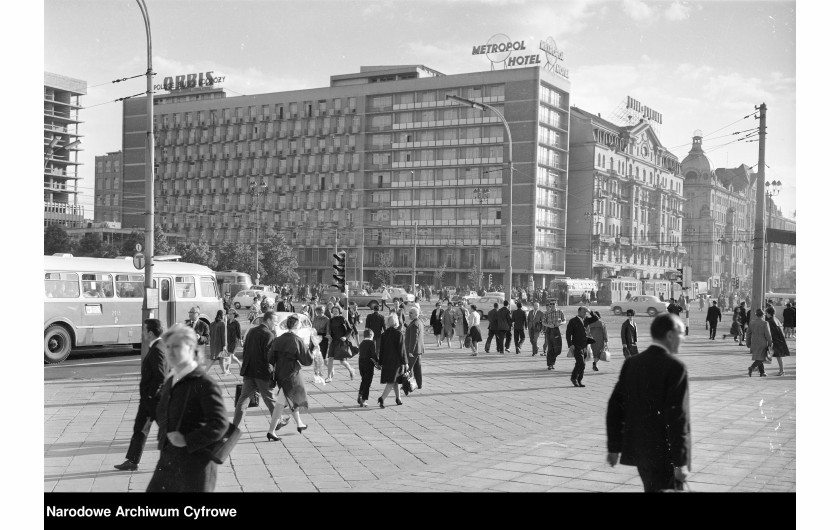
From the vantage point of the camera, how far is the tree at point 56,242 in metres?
15.4

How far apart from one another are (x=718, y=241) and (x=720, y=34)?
301 cm

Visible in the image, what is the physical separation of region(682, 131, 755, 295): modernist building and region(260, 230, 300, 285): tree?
3874cm

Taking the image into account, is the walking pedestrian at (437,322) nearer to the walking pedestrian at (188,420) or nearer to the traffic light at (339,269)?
the traffic light at (339,269)

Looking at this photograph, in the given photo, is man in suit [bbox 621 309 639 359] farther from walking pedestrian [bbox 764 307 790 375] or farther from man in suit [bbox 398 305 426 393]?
walking pedestrian [bbox 764 307 790 375]

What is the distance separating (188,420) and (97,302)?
34.3ft

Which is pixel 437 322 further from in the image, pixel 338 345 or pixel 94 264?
pixel 94 264

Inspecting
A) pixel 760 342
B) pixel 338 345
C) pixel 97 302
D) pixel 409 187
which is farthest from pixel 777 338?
pixel 409 187

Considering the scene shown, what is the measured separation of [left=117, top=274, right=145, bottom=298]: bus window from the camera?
13.0 meters

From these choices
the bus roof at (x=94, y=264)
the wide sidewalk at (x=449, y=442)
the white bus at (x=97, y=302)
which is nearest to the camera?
the wide sidewalk at (x=449, y=442)

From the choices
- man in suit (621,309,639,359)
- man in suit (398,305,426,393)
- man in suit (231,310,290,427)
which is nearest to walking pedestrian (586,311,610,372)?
man in suit (621,309,639,359)

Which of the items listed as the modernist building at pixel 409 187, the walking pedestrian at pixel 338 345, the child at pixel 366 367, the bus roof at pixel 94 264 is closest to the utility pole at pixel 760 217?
the child at pixel 366 367

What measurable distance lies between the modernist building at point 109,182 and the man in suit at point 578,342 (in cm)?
835
